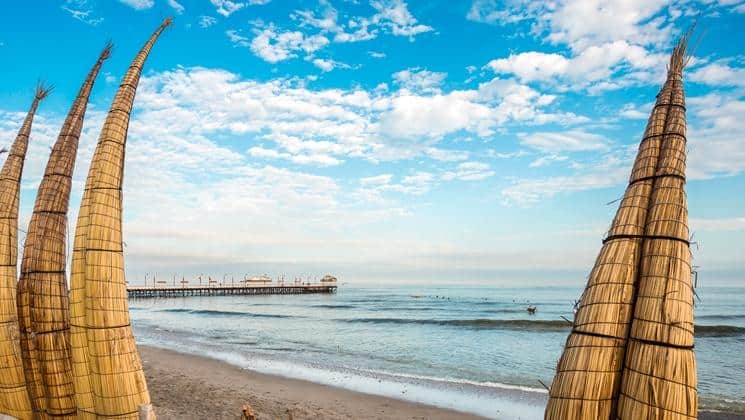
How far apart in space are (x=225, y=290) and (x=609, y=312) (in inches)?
2495

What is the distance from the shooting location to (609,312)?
123 inches

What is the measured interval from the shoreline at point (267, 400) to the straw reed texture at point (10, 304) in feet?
14.1

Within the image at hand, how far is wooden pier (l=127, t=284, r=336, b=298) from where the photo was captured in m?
56.2

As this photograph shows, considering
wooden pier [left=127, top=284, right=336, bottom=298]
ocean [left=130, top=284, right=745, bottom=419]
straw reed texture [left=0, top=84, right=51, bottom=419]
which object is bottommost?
wooden pier [left=127, top=284, right=336, bottom=298]

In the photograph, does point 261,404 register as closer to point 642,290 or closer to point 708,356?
point 642,290

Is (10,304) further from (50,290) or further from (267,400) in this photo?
(267,400)

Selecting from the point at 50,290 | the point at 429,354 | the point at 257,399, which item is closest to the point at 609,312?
the point at 50,290

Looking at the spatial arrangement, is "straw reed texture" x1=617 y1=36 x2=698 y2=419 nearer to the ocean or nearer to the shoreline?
the ocean

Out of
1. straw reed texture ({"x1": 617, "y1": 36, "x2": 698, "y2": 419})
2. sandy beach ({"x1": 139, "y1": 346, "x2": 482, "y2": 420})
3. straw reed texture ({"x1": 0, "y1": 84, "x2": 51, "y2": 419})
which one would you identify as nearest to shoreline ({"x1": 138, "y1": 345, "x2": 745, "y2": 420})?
sandy beach ({"x1": 139, "y1": 346, "x2": 482, "y2": 420})

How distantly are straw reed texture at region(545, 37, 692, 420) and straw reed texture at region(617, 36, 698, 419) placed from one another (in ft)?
0.19

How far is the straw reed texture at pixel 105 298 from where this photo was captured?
165 inches

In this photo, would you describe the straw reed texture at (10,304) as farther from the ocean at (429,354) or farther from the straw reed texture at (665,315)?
the ocean at (429,354)

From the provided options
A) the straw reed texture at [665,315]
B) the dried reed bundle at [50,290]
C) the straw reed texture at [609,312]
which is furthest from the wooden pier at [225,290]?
the straw reed texture at [665,315]

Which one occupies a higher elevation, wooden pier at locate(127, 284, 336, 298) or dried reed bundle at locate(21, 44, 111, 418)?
dried reed bundle at locate(21, 44, 111, 418)
